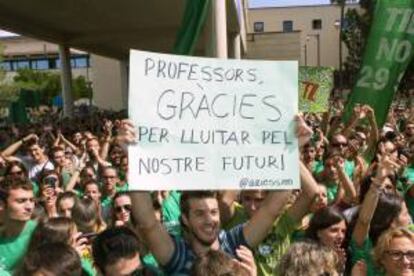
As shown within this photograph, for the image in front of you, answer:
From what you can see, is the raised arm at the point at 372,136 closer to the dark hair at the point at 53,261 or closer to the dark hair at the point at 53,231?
the dark hair at the point at 53,231

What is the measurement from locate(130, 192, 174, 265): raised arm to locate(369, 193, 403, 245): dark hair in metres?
1.30

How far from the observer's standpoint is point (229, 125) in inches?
160

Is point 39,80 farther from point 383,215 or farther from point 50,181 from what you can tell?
point 383,215

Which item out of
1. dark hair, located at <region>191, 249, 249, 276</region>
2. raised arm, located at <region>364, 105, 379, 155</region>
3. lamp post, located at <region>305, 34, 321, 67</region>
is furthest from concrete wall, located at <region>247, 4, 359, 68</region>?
dark hair, located at <region>191, 249, 249, 276</region>

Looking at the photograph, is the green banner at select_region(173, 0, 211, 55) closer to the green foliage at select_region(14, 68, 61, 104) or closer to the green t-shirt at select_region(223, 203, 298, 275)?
the green t-shirt at select_region(223, 203, 298, 275)

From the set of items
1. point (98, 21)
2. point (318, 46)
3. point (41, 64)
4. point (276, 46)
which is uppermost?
point (98, 21)

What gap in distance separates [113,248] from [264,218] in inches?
37.3

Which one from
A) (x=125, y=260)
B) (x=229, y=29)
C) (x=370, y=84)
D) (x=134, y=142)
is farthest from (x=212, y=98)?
(x=229, y=29)

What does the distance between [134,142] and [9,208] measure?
131 centimetres

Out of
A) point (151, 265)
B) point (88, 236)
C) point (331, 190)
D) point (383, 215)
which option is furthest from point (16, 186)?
point (331, 190)

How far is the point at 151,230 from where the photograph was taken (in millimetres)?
3979

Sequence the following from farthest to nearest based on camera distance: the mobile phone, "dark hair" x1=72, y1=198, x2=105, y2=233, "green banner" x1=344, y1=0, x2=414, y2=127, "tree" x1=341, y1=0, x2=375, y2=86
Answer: "tree" x1=341, y1=0, x2=375, y2=86, "green banner" x1=344, y1=0, x2=414, y2=127, "dark hair" x1=72, y1=198, x2=105, y2=233, the mobile phone

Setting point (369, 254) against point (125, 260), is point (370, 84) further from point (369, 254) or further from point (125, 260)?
point (125, 260)

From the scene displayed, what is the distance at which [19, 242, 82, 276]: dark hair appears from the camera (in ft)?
10.3
